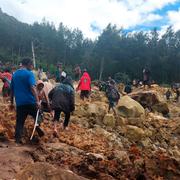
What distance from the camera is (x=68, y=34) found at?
283ft

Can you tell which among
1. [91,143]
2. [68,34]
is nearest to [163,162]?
[91,143]

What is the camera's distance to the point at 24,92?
6352mm

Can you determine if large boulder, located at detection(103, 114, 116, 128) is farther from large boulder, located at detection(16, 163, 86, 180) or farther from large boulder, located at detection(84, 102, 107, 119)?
large boulder, located at detection(16, 163, 86, 180)

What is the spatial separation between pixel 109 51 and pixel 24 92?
55637 mm

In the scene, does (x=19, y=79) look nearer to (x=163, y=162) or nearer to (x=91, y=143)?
(x=91, y=143)

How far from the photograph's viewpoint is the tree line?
57500 mm

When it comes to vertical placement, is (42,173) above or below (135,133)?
above

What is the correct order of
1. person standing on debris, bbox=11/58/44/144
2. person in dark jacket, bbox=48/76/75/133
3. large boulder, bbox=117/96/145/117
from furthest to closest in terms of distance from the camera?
large boulder, bbox=117/96/145/117 → person in dark jacket, bbox=48/76/75/133 → person standing on debris, bbox=11/58/44/144

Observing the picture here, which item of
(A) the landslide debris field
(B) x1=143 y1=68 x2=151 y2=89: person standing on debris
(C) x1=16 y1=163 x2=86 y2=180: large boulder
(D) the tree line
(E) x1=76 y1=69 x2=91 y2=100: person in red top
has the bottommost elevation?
(A) the landslide debris field

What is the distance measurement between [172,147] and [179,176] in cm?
677

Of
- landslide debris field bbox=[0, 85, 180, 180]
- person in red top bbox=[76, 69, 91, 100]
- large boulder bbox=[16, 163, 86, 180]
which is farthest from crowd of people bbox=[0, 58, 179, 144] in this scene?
person in red top bbox=[76, 69, 91, 100]

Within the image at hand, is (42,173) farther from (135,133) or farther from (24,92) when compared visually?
(135,133)

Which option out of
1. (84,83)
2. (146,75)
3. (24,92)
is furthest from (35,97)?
(146,75)

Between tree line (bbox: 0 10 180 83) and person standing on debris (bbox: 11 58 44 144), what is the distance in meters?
42.2
